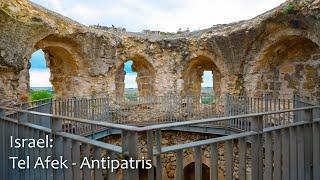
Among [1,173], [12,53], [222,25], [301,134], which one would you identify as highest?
[222,25]

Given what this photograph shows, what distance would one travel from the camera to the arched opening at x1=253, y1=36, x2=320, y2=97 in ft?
36.6

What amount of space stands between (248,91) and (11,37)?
30.7 ft

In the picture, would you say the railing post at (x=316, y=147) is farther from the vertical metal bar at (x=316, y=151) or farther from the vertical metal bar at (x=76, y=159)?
the vertical metal bar at (x=76, y=159)

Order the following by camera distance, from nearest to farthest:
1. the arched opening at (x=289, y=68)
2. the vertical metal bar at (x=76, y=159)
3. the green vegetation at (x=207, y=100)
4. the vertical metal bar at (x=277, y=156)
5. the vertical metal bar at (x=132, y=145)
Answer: the vertical metal bar at (x=132, y=145) → the vertical metal bar at (x=76, y=159) → the vertical metal bar at (x=277, y=156) → the arched opening at (x=289, y=68) → the green vegetation at (x=207, y=100)

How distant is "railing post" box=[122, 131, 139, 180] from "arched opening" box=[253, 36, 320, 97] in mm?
9896

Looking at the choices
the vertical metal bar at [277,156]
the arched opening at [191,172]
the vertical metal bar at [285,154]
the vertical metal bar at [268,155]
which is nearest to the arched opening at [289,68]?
the arched opening at [191,172]

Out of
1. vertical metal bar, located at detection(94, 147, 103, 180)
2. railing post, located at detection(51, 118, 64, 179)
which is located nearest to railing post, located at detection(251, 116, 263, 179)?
vertical metal bar, located at detection(94, 147, 103, 180)

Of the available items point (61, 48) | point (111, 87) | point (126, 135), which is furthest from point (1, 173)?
point (111, 87)

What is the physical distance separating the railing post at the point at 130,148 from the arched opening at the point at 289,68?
32.5 feet

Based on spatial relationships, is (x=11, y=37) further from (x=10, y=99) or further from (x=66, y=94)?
(x=66, y=94)

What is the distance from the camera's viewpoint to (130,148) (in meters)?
2.38

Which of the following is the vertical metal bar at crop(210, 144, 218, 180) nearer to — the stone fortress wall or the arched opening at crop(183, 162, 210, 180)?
the stone fortress wall

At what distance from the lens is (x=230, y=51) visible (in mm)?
13328

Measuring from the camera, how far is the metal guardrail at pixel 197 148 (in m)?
2.48
